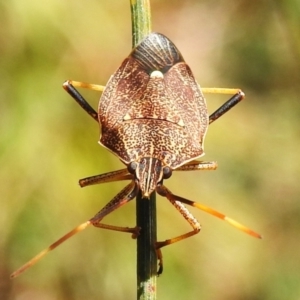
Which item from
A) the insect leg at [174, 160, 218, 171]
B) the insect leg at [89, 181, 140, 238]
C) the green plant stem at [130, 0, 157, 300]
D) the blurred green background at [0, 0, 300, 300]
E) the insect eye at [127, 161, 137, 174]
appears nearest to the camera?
the green plant stem at [130, 0, 157, 300]

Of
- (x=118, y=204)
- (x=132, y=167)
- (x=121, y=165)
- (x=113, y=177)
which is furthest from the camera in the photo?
(x=121, y=165)

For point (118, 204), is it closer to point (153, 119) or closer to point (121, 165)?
point (153, 119)

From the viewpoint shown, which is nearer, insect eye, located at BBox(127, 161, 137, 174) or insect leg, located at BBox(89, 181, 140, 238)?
insect leg, located at BBox(89, 181, 140, 238)

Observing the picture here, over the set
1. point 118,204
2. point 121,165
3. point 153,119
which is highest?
point 153,119

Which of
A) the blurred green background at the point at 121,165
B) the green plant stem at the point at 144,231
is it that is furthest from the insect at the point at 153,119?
the blurred green background at the point at 121,165

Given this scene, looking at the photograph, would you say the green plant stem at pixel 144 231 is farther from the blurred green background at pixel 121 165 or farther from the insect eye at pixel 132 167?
the blurred green background at pixel 121 165

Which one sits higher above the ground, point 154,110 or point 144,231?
point 154,110

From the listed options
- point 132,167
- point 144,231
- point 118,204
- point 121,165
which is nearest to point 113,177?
point 132,167

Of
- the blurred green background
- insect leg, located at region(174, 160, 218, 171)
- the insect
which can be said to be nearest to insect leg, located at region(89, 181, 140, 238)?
the insect

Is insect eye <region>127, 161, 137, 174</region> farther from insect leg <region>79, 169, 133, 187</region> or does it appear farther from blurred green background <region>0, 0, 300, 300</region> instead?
blurred green background <region>0, 0, 300, 300</region>
